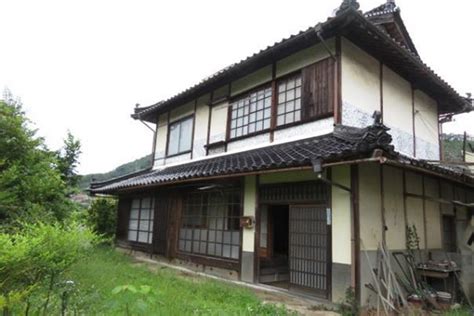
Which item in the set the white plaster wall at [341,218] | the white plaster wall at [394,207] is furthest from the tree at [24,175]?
the white plaster wall at [394,207]

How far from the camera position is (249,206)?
8.90 meters

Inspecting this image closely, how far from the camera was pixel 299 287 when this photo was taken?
7547 millimetres

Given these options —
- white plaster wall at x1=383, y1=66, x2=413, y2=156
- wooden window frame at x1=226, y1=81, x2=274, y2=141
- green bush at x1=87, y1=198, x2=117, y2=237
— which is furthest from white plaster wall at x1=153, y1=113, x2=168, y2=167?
white plaster wall at x1=383, y1=66, x2=413, y2=156

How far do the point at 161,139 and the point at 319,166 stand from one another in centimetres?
1006

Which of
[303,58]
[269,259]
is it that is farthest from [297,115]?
[269,259]

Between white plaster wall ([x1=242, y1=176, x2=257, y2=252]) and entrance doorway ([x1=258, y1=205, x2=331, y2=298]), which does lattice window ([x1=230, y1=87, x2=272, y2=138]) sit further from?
entrance doorway ([x1=258, y1=205, x2=331, y2=298])

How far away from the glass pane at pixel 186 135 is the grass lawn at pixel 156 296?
5241mm

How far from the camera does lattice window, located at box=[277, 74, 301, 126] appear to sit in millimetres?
8844

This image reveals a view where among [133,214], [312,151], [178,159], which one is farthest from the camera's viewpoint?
[133,214]

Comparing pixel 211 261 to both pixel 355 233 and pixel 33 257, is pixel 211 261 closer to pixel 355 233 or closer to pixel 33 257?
pixel 355 233

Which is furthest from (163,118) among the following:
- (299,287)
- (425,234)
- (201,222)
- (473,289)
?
(473,289)

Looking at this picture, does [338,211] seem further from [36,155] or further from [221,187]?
[36,155]

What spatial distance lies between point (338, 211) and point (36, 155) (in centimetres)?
579

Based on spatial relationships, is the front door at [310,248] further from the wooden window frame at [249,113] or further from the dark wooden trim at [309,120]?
the wooden window frame at [249,113]
